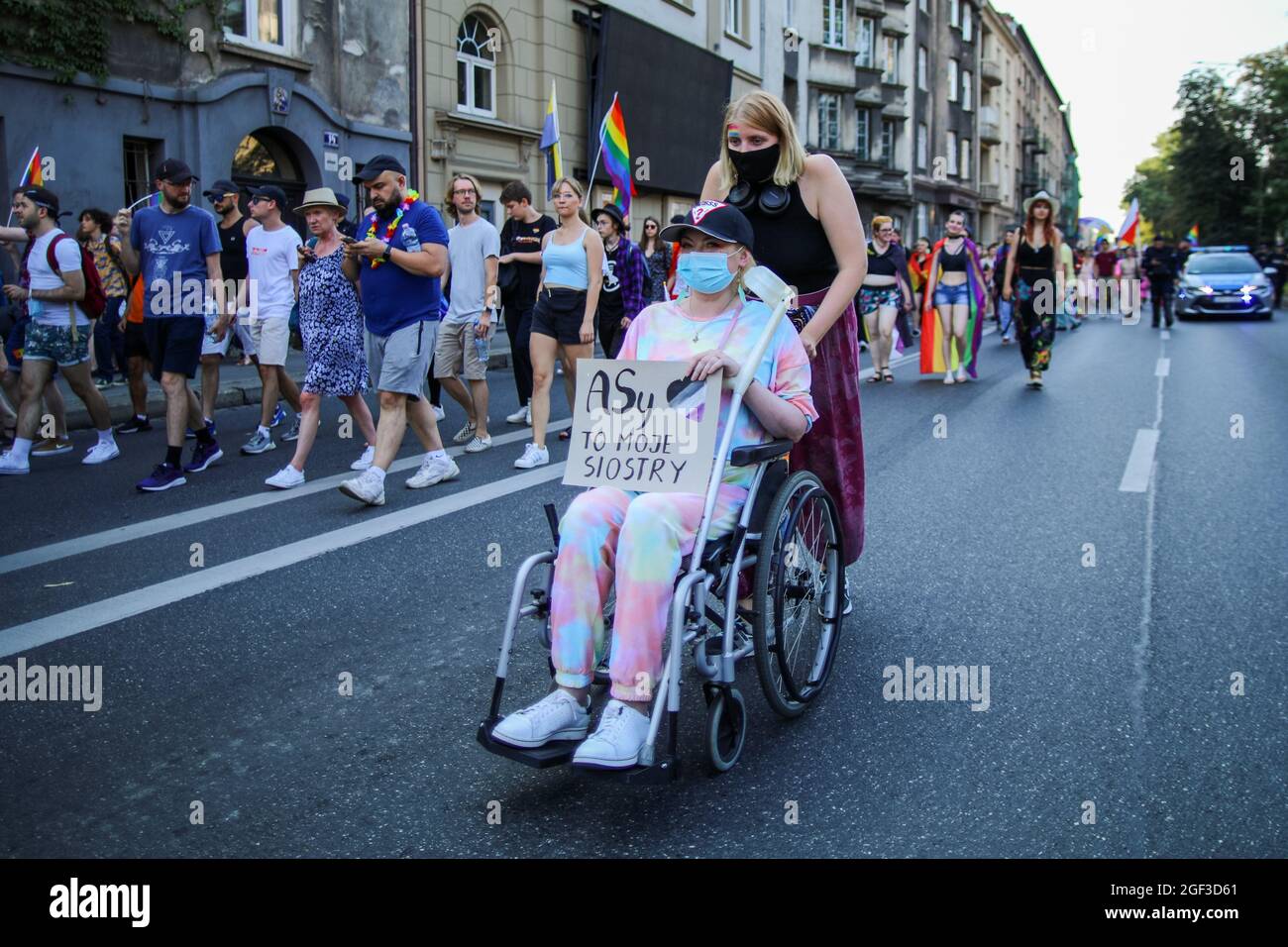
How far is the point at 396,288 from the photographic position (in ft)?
23.6

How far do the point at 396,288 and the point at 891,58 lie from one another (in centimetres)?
4768

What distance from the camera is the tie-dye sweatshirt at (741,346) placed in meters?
3.61

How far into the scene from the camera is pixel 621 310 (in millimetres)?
→ 10734

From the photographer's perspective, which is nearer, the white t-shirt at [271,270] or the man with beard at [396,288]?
the man with beard at [396,288]

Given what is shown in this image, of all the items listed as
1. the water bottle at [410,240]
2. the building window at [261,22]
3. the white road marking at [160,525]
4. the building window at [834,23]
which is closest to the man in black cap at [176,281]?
the white road marking at [160,525]

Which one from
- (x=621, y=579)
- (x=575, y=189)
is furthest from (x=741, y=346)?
(x=575, y=189)

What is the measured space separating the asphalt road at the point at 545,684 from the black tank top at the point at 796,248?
132 centimetres

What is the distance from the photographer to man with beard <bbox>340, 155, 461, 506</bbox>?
6969 millimetres

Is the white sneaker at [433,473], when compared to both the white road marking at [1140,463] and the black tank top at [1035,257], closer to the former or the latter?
the white road marking at [1140,463]

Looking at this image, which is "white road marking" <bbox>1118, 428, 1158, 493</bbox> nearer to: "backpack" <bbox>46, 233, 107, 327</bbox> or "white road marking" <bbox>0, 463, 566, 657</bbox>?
"white road marking" <bbox>0, 463, 566, 657</bbox>

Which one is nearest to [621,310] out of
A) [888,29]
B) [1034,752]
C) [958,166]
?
[1034,752]

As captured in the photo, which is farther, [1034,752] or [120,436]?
[120,436]

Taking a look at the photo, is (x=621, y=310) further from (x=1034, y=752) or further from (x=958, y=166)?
(x=958, y=166)

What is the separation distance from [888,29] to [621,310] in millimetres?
43018
